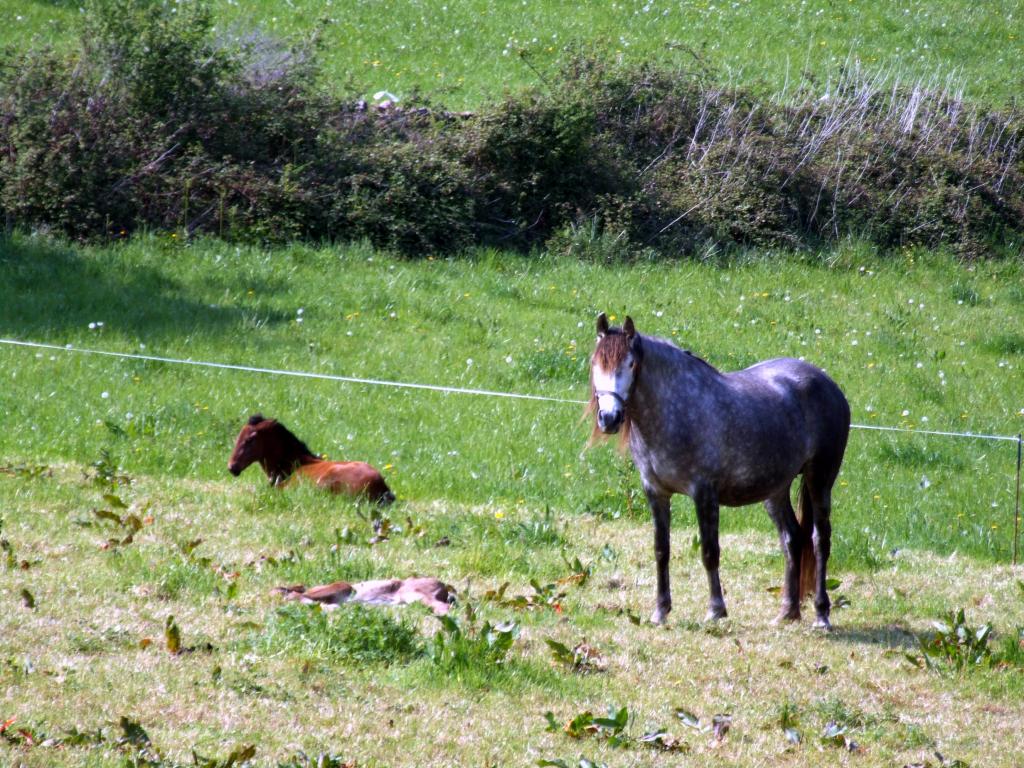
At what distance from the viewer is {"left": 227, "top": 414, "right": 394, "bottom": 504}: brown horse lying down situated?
9.29 metres

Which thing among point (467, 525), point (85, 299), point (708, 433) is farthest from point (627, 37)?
point (708, 433)

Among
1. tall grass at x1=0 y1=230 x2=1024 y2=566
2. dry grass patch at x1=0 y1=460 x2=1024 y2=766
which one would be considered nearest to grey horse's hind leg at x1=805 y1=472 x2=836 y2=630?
dry grass patch at x1=0 y1=460 x2=1024 y2=766

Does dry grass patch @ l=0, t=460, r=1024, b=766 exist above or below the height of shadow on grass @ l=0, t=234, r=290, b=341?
below

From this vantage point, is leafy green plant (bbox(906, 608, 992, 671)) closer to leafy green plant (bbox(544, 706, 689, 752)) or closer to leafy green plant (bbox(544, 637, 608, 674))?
leafy green plant (bbox(544, 637, 608, 674))

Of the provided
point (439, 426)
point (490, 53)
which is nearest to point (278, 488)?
point (439, 426)

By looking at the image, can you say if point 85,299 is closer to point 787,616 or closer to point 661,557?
point 661,557

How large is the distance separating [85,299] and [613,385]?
916cm

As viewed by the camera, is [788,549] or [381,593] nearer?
[381,593]

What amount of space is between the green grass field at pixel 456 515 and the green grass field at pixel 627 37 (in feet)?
19.3

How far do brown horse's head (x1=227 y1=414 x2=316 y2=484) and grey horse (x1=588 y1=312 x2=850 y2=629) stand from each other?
325 cm

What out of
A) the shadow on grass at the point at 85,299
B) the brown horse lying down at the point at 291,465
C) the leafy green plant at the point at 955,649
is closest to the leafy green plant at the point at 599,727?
the leafy green plant at the point at 955,649

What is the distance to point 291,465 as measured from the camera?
31.7 feet

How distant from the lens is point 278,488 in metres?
9.38

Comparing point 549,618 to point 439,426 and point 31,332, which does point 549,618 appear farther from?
point 31,332
